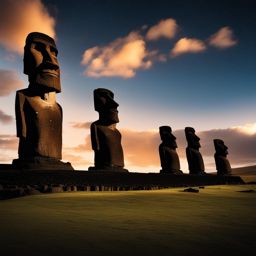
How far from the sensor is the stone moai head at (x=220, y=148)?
800 inches

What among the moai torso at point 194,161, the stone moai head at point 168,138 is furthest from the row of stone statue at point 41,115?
the moai torso at point 194,161

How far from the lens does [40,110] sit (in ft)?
32.0

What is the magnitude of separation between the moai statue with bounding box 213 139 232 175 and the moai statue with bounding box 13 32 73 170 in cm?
1248

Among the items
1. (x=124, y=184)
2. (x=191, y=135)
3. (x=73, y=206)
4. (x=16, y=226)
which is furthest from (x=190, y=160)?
(x=16, y=226)

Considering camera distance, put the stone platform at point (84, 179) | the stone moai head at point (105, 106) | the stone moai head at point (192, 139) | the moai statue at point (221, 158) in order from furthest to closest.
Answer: the moai statue at point (221, 158) < the stone moai head at point (192, 139) < the stone moai head at point (105, 106) < the stone platform at point (84, 179)

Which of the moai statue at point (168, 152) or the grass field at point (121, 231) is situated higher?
the moai statue at point (168, 152)

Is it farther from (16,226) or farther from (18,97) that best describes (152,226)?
(18,97)

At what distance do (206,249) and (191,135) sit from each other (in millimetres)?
17170

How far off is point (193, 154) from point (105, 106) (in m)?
7.76

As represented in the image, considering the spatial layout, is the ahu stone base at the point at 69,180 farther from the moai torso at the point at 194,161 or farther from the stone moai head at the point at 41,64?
the moai torso at the point at 194,161

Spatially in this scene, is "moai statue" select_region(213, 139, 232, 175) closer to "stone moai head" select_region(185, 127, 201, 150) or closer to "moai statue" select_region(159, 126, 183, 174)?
"stone moai head" select_region(185, 127, 201, 150)

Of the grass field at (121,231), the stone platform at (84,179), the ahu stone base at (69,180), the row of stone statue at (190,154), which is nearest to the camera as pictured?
the grass field at (121,231)

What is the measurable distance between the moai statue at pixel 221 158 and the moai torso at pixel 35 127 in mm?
12517

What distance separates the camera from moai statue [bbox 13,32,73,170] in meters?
9.35
